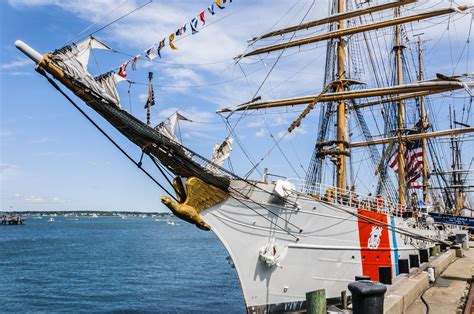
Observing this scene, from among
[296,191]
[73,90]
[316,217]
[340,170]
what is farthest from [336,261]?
[73,90]

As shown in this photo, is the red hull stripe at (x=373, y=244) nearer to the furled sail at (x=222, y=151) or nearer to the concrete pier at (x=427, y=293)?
the concrete pier at (x=427, y=293)

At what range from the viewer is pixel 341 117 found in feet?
64.4

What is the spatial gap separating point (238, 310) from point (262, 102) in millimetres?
9935

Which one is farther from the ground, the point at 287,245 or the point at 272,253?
the point at 287,245

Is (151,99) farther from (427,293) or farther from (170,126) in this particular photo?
(427,293)

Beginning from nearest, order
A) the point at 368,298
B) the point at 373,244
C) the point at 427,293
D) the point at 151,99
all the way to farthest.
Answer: the point at 368,298 < the point at 427,293 < the point at 151,99 < the point at 373,244

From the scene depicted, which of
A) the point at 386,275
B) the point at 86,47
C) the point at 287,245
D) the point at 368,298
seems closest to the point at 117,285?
the point at 287,245

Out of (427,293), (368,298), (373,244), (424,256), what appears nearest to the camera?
(368,298)

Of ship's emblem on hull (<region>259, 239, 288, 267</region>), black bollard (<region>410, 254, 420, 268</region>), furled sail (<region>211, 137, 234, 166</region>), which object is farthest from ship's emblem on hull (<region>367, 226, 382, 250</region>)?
furled sail (<region>211, 137, 234, 166</region>)

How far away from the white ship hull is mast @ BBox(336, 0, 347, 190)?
12.8 feet

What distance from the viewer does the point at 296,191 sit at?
1241 centimetres

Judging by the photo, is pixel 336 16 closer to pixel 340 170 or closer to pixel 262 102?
pixel 262 102

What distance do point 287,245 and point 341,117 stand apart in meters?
9.19

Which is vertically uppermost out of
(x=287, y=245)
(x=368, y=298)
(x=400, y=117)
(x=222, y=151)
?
(x=400, y=117)
